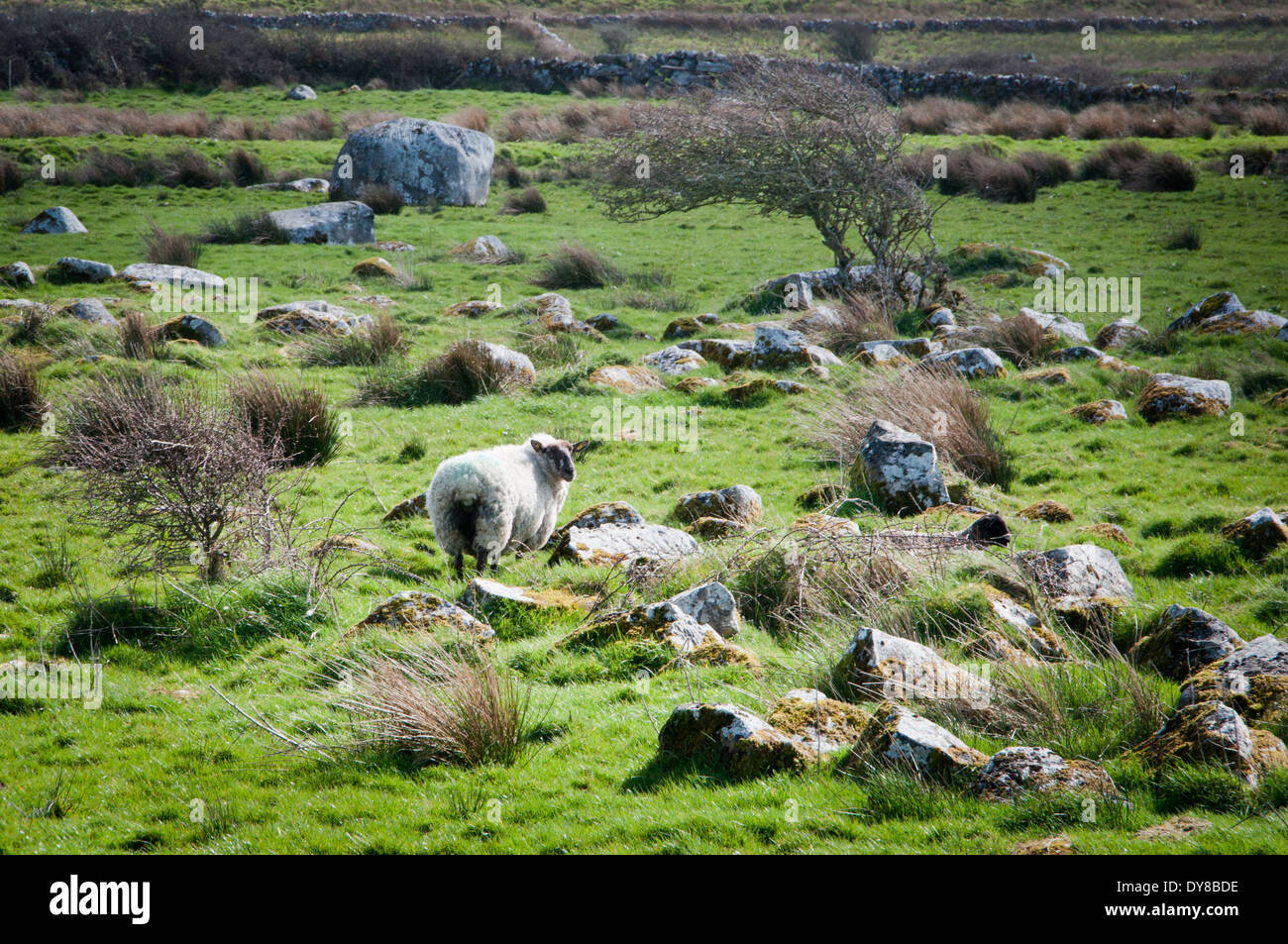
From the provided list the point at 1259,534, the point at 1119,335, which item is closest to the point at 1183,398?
the point at 1119,335

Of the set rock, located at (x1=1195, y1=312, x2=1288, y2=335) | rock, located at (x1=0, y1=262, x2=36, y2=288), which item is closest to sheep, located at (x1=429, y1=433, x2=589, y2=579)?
rock, located at (x1=1195, y1=312, x2=1288, y2=335)

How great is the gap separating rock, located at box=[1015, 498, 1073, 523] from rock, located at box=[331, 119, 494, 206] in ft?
75.9

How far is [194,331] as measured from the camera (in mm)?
15211

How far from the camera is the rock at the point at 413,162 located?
91.8 feet

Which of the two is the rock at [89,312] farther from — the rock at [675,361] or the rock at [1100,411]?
the rock at [1100,411]

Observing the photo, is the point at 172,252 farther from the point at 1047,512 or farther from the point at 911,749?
the point at 911,749

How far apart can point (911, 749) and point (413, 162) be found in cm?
2721

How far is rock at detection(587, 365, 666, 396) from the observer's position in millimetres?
14727

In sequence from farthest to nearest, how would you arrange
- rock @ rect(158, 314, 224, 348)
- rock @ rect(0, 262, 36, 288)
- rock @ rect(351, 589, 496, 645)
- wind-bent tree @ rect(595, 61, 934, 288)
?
wind-bent tree @ rect(595, 61, 934, 288) < rock @ rect(0, 262, 36, 288) < rock @ rect(158, 314, 224, 348) < rock @ rect(351, 589, 496, 645)

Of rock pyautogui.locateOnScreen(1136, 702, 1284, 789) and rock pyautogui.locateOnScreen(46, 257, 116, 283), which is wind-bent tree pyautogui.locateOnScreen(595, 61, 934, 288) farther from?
rock pyautogui.locateOnScreen(1136, 702, 1284, 789)

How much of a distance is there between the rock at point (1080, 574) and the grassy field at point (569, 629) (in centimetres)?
40

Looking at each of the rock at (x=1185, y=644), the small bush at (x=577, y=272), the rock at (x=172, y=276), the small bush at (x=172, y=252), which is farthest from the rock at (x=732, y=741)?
the small bush at (x=172, y=252)

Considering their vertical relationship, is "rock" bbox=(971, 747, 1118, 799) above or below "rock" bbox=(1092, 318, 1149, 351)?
below
